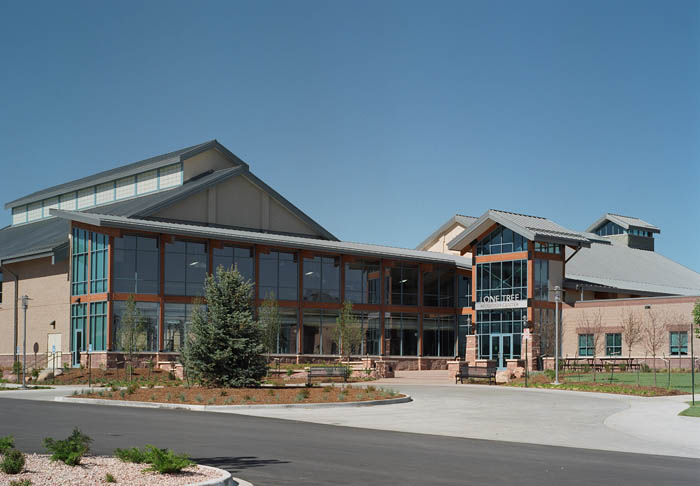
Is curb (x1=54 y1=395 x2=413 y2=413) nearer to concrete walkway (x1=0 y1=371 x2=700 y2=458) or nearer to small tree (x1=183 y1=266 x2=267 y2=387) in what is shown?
concrete walkway (x1=0 y1=371 x2=700 y2=458)

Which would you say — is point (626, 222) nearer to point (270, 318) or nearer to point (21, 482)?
point (270, 318)

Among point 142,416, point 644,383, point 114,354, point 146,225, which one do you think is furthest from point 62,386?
point 644,383

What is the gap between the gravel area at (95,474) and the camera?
1013 centimetres

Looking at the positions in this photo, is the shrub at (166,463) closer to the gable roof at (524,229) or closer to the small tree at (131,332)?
the small tree at (131,332)

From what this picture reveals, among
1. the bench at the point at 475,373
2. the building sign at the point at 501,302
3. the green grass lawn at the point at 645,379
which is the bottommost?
the green grass lawn at the point at 645,379

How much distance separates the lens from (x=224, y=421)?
21.1 meters

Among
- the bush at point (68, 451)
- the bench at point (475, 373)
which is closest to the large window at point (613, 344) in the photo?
the bench at point (475, 373)

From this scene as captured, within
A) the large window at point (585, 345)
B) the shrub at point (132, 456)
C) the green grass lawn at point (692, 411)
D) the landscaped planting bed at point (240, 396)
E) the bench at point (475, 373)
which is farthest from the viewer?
the large window at point (585, 345)

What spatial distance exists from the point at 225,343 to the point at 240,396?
13.0 ft

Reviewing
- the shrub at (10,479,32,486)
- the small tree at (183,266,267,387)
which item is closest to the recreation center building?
the small tree at (183,266,267,387)

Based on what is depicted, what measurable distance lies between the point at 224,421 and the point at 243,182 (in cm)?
3907

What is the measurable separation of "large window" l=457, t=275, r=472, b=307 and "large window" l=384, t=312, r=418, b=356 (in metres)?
4.44

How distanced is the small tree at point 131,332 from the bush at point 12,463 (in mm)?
35225

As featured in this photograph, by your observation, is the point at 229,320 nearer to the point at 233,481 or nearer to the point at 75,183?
the point at 233,481
